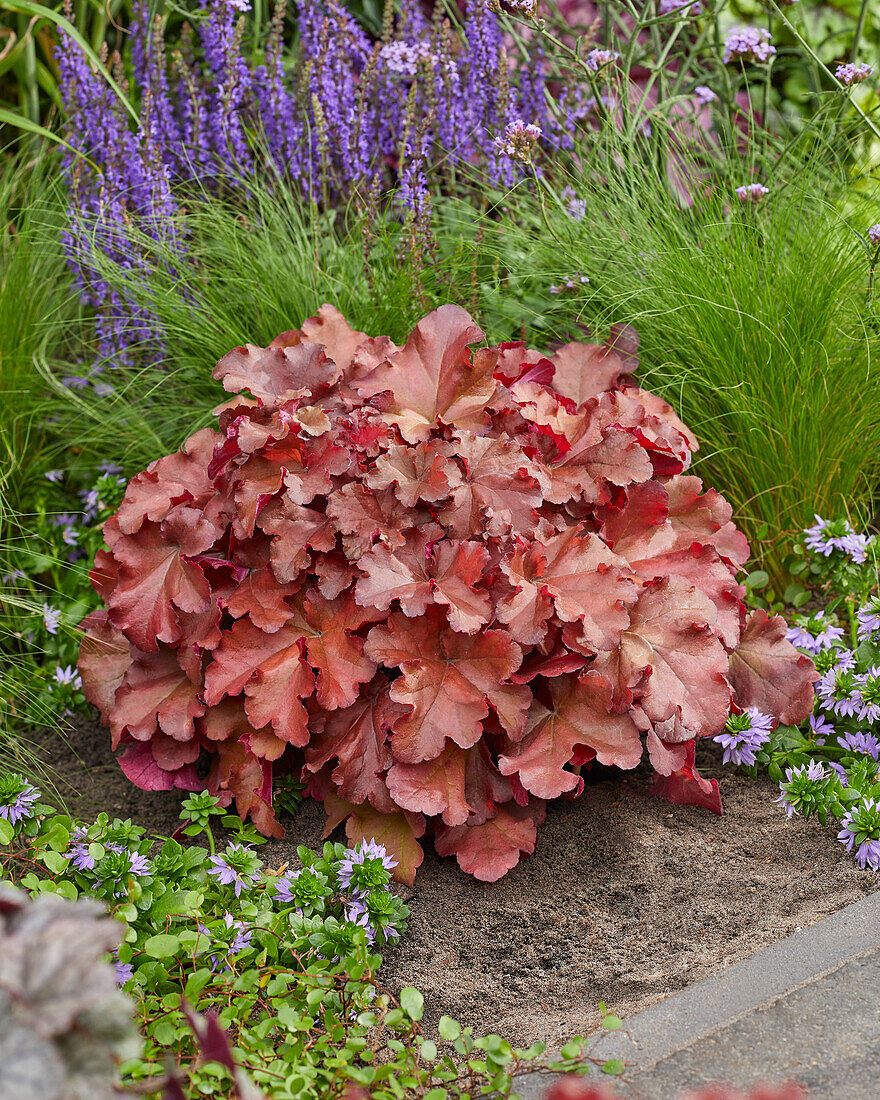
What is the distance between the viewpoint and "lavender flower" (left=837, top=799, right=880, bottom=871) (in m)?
1.85

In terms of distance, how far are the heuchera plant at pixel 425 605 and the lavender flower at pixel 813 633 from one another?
7.4 inches

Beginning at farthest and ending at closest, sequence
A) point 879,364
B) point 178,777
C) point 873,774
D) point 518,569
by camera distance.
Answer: point 879,364 → point 178,777 → point 873,774 → point 518,569

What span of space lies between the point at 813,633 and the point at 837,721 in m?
0.28

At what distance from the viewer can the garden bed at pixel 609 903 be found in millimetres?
1695

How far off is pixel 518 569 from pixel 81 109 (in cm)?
238

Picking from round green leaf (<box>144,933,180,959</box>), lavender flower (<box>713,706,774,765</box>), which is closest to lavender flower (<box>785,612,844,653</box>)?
lavender flower (<box>713,706,774,765</box>)

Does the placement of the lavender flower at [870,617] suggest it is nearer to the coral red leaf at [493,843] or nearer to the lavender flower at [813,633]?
the lavender flower at [813,633]

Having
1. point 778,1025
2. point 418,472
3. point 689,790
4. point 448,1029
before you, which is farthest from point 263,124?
point 778,1025

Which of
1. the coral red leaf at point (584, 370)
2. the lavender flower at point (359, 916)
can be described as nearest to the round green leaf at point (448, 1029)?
the lavender flower at point (359, 916)

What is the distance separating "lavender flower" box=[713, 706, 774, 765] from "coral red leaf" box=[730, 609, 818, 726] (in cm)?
5

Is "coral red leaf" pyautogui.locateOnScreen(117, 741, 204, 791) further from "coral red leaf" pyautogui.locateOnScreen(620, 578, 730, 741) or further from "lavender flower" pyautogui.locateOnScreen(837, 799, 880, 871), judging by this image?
"lavender flower" pyautogui.locateOnScreen(837, 799, 880, 871)

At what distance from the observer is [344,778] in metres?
1.93

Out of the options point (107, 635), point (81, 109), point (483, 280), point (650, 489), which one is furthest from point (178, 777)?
point (81, 109)

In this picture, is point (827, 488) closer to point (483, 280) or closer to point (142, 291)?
point (483, 280)
